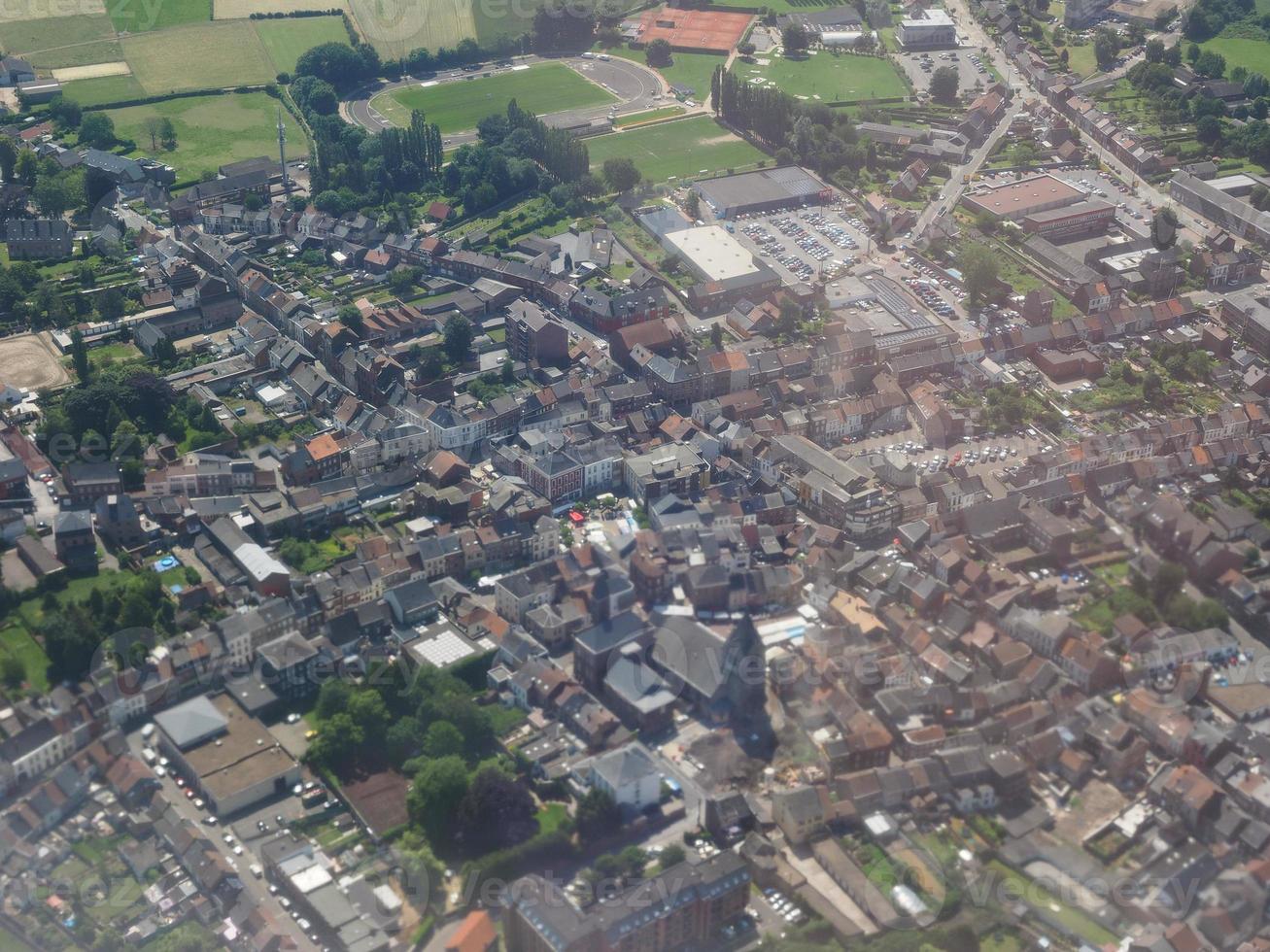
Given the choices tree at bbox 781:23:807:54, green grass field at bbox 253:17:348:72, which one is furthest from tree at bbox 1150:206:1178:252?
green grass field at bbox 253:17:348:72

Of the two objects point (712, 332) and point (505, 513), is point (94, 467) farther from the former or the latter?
point (712, 332)

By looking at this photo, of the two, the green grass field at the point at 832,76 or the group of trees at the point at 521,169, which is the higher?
the green grass field at the point at 832,76

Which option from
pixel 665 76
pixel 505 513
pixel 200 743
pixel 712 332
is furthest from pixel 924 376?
pixel 665 76

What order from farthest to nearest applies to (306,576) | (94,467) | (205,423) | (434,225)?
(434,225), (205,423), (94,467), (306,576)

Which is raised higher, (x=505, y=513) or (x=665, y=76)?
(x=665, y=76)

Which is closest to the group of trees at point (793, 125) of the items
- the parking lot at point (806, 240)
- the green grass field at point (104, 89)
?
the parking lot at point (806, 240)

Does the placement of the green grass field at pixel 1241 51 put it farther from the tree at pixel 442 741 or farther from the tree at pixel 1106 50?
the tree at pixel 442 741

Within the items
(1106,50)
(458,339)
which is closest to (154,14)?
(458,339)
